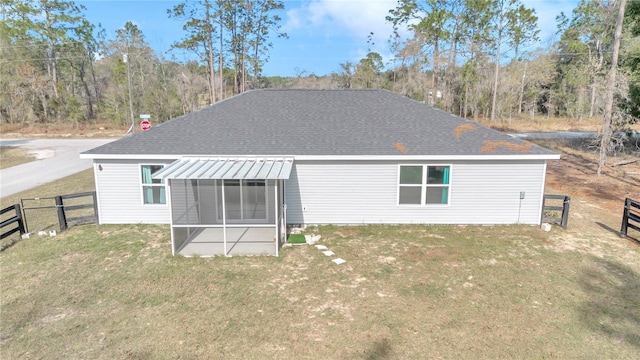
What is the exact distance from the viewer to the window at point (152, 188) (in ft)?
38.3

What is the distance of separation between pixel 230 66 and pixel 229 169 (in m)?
32.1

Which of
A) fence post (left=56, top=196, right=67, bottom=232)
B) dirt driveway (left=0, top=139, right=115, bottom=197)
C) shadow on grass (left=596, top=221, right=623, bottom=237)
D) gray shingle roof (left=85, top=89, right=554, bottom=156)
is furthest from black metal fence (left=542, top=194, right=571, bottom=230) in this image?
dirt driveway (left=0, top=139, right=115, bottom=197)

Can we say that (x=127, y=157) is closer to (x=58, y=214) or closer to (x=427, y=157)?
(x=58, y=214)

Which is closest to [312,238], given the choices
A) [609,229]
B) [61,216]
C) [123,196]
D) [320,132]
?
[320,132]

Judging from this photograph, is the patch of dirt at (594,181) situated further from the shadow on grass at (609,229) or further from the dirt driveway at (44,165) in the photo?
the dirt driveway at (44,165)

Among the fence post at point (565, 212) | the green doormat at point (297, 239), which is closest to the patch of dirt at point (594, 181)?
the fence post at point (565, 212)

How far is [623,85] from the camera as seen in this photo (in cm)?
1803

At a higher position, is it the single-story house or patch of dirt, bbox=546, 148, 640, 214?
the single-story house

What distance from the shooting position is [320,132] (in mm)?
12758

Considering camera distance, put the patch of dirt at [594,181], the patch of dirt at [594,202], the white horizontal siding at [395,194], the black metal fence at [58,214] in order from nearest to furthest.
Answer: the patch of dirt at [594,202] < the black metal fence at [58,214] < the white horizontal siding at [395,194] < the patch of dirt at [594,181]

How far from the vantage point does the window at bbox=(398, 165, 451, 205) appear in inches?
459

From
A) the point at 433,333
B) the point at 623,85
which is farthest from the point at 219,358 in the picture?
the point at 623,85

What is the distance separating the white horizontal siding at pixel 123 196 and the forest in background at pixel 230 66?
2404cm

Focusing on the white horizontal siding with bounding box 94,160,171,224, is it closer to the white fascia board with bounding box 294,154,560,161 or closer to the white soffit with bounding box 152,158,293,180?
the white soffit with bounding box 152,158,293,180
